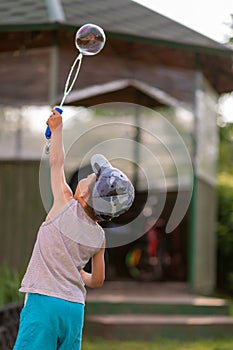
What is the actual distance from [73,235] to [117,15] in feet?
22.4

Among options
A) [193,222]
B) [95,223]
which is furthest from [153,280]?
[95,223]

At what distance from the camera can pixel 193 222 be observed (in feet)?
34.9

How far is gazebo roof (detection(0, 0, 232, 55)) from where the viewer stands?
902cm

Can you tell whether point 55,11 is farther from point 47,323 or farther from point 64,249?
point 47,323

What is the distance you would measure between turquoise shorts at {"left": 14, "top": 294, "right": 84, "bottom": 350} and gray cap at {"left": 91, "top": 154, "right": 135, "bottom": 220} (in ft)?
1.36

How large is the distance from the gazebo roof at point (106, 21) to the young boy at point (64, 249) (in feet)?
18.4

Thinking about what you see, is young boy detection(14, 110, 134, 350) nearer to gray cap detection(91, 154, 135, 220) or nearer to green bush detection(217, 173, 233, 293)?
gray cap detection(91, 154, 135, 220)

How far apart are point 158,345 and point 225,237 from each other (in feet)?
15.8

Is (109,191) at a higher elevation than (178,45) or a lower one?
lower

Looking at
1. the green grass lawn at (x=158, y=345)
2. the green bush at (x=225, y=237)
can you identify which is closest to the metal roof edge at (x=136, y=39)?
the green grass lawn at (x=158, y=345)

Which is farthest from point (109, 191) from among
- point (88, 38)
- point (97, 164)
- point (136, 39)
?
point (136, 39)

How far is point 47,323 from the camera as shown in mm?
3461

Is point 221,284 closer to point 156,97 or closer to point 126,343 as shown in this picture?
point 156,97

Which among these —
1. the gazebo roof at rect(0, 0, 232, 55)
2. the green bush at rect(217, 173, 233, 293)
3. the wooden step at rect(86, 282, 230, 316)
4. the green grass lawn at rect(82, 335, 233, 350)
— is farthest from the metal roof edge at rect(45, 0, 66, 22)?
Answer: the green bush at rect(217, 173, 233, 293)
